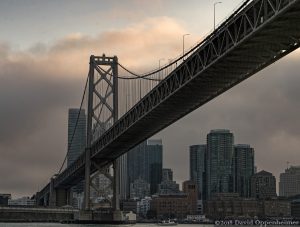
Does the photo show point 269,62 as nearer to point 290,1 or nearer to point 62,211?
point 290,1

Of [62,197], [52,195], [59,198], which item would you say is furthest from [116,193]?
[62,197]

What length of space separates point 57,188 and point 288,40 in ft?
345

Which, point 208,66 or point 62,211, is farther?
point 62,211

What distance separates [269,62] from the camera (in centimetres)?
4075

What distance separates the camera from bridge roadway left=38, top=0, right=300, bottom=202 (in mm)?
33831

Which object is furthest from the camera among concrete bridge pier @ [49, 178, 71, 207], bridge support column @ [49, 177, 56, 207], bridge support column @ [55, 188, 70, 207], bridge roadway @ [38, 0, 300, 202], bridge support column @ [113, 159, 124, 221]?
bridge support column @ [55, 188, 70, 207]

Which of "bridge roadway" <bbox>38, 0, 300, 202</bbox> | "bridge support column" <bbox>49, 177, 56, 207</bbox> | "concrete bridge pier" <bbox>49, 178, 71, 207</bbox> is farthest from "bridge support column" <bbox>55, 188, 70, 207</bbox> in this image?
"bridge roadway" <bbox>38, 0, 300, 202</bbox>

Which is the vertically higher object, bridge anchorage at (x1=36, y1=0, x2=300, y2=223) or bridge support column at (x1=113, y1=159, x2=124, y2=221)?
bridge anchorage at (x1=36, y1=0, x2=300, y2=223)

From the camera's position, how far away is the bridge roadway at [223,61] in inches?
1332

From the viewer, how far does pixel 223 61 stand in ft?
134

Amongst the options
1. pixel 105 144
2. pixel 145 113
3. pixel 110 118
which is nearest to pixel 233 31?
pixel 145 113

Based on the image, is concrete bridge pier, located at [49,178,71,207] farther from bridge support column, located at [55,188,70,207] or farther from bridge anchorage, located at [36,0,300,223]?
bridge anchorage, located at [36,0,300,223]

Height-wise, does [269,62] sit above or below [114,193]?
above

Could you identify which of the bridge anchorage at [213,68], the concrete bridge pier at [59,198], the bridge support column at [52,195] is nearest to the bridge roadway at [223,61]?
the bridge anchorage at [213,68]
